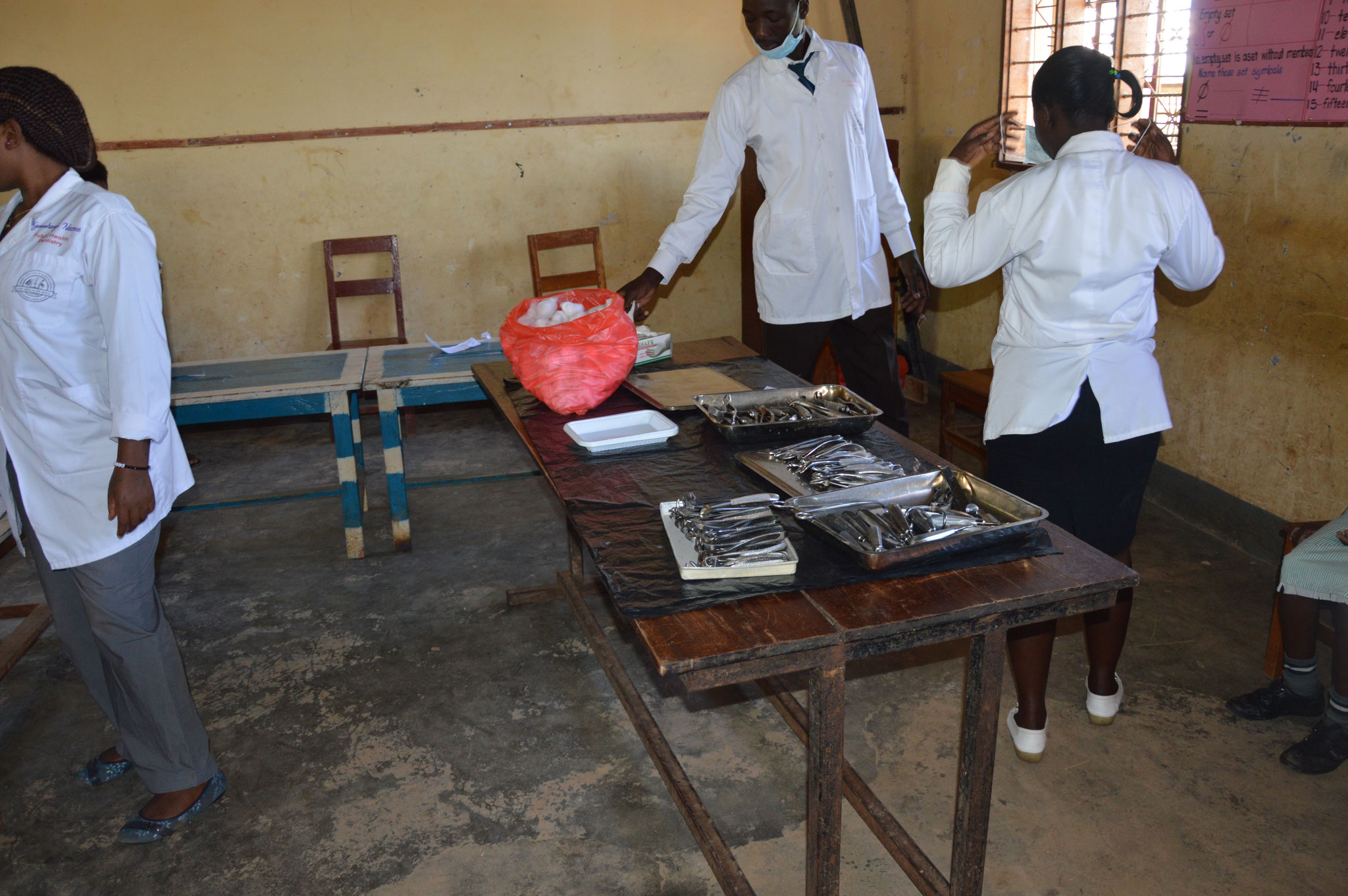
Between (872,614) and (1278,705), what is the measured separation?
5.52 feet

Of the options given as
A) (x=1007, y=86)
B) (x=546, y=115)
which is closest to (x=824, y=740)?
(x=1007, y=86)

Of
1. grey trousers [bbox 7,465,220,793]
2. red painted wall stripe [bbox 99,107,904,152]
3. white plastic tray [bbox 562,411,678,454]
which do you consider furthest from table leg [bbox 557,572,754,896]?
red painted wall stripe [bbox 99,107,904,152]

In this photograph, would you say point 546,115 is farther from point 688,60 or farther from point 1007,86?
point 1007,86

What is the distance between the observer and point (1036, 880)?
2.06 m

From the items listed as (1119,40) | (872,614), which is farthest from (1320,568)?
(1119,40)

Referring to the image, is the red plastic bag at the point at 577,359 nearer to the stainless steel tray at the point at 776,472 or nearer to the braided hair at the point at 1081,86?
the stainless steel tray at the point at 776,472

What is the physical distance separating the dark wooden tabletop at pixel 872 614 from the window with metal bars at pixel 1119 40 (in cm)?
244

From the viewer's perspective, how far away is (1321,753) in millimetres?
2342

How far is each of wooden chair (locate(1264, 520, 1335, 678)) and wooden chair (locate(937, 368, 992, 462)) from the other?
4.09 ft

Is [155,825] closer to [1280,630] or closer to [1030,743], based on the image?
[1030,743]

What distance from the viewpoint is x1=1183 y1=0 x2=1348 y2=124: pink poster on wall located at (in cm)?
290

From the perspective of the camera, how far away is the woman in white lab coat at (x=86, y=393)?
1.95m

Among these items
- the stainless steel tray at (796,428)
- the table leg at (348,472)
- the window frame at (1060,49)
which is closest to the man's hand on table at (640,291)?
the stainless steel tray at (796,428)

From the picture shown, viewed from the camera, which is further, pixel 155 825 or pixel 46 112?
pixel 155 825
